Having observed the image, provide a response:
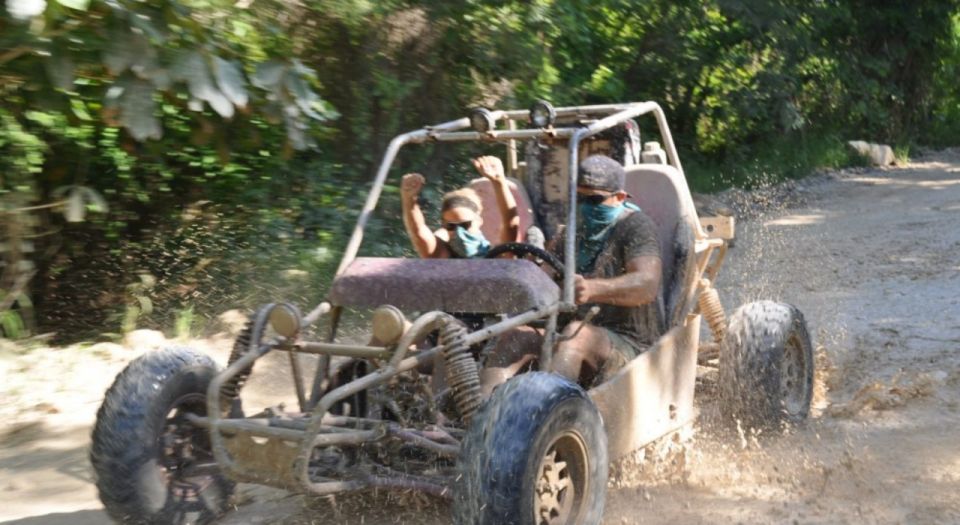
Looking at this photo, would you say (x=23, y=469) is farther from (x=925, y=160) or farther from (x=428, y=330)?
(x=925, y=160)

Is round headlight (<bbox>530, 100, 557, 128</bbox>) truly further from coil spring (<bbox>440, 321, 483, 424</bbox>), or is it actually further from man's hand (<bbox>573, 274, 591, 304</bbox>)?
coil spring (<bbox>440, 321, 483, 424</bbox>)

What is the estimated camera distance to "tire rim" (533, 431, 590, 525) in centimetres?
394

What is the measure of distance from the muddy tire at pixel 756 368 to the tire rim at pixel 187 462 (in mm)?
2430

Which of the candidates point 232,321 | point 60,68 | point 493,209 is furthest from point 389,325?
point 232,321

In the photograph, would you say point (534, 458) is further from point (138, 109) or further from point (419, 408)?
point (138, 109)

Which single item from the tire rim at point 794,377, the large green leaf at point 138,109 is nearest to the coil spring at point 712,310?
the tire rim at point 794,377

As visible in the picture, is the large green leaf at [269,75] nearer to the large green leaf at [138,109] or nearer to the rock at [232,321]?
the large green leaf at [138,109]

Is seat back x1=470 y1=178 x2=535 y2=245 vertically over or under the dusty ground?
over

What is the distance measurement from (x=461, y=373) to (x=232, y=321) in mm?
3977

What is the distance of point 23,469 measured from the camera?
5539 millimetres

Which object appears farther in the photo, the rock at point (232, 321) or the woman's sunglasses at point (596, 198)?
the rock at point (232, 321)

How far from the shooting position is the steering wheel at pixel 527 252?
191 inches

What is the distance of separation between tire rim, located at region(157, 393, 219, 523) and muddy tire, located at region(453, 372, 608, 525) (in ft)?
3.85

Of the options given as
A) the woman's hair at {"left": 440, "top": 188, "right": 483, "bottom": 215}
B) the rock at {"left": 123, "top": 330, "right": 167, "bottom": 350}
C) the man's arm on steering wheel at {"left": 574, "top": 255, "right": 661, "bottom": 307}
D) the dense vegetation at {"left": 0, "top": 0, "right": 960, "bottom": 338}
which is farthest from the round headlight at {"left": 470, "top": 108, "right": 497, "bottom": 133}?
the rock at {"left": 123, "top": 330, "right": 167, "bottom": 350}
